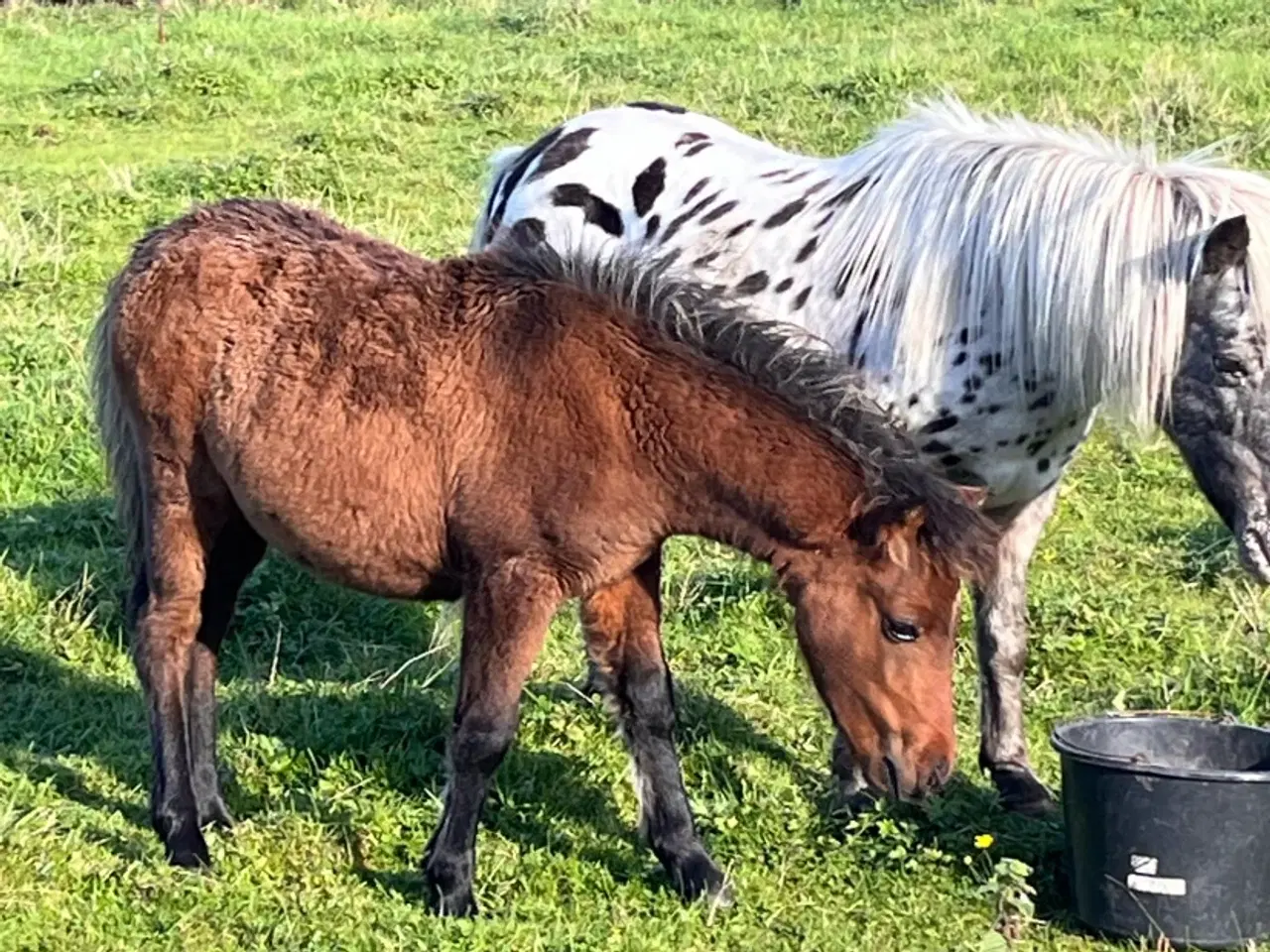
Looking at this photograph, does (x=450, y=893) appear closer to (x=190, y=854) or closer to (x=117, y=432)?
(x=190, y=854)

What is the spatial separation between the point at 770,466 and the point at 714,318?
435mm

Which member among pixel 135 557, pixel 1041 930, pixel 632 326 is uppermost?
pixel 632 326

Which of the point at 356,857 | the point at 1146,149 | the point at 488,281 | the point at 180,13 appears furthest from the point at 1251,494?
the point at 180,13

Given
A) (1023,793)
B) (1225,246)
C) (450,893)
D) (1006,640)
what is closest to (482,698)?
(450,893)

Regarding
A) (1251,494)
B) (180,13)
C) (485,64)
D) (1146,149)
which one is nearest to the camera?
(1251,494)

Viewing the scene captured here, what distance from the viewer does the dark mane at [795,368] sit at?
405 centimetres

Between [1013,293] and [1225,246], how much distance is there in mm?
587

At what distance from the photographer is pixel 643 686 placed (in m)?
4.82

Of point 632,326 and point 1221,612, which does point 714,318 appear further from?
point 1221,612

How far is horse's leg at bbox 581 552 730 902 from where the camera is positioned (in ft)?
15.6

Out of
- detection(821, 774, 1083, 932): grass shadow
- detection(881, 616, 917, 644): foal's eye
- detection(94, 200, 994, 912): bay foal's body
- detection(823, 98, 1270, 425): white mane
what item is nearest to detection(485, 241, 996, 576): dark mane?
detection(94, 200, 994, 912): bay foal's body

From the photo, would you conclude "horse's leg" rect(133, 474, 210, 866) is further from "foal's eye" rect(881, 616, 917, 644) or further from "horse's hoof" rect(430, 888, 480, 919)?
"foal's eye" rect(881, 616, 917, 644)

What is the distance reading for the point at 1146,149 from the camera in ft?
16.5

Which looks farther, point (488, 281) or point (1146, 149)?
point (1146, 149)
